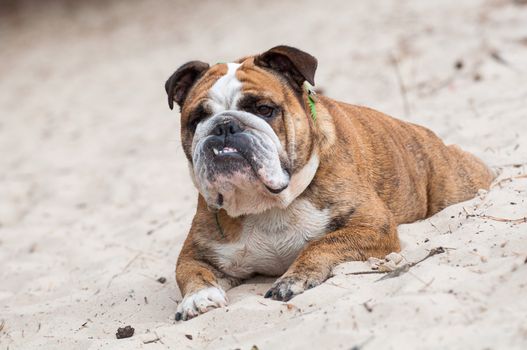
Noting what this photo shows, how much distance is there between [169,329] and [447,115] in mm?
4422

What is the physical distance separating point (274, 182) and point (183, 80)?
1.07 m

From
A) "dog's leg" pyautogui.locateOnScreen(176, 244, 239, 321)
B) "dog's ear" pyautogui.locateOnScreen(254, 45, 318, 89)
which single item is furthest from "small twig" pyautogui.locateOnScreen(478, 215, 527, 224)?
"dog's leg" pyautogui.locateOnScreen(176, 244, 239, 321)

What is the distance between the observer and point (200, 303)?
4406 millimetres

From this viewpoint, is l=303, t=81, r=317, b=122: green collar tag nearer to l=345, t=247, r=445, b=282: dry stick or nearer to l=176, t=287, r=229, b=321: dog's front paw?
l=345, t=247, r=445, b=282: dry stick

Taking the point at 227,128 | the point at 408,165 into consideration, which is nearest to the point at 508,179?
the point at 408,165

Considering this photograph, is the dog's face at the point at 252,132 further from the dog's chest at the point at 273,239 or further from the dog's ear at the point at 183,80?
the dog's chest at the point at 273,239

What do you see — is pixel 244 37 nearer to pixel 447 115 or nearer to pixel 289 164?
pixel 447 115

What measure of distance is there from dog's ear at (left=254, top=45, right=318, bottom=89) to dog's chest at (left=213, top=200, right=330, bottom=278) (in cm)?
70

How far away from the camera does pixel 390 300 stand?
3.63 meters

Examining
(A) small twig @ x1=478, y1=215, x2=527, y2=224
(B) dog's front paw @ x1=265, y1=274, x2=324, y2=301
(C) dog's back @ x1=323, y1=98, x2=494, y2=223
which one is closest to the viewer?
(B) dog's front paw @ x1=265, y1=274, x2=324, y2=301

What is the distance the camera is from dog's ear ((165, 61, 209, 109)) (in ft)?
16.1

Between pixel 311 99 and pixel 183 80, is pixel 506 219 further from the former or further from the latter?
pixel 183 80

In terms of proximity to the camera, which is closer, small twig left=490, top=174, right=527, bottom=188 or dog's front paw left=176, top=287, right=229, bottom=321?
dog's front paw left=176, top=287, right=229, bottom=321

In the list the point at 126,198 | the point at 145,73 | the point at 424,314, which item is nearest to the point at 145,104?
the point at 145,73
